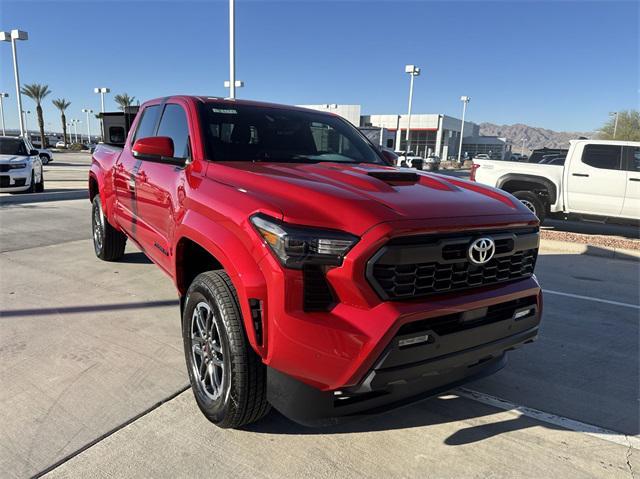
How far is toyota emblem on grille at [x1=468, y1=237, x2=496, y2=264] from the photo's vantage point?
2334 millimetres

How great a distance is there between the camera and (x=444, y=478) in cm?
233

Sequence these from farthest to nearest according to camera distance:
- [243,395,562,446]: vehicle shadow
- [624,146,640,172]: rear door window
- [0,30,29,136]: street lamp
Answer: [0,30,29,136]: street lamp
[624,146,640,172]: rear door window
[243,395,562,446]: vehicle shadow

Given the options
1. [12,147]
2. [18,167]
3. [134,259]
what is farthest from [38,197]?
[134,259]

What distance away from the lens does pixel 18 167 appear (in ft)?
39.7

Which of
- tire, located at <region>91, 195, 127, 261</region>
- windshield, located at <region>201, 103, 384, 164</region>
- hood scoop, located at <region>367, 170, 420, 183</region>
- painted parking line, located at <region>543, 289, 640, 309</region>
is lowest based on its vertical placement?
painted parking line, located at <region>543, 289, 640, 309</region>

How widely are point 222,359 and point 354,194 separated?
3.73 ft

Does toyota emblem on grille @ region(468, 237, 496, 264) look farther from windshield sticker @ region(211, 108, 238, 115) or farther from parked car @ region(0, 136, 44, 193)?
parked car @ region(0, 136, 44, 193)

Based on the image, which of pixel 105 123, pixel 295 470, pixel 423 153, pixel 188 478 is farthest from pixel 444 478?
pixel 423 153

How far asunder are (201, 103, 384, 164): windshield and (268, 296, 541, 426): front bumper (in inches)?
66.1

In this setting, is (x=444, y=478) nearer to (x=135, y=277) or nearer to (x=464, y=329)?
(x=464, y=329)

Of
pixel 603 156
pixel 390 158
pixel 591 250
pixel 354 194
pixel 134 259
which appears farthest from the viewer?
pixel 603 156

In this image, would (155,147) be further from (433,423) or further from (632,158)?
(632,158)

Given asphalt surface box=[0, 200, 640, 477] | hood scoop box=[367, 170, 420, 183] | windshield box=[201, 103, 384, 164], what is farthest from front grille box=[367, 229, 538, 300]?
windshield box=[201, 103, 384, 164]

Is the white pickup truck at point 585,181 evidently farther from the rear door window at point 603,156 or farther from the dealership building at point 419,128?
the dealership building at point 419,128
